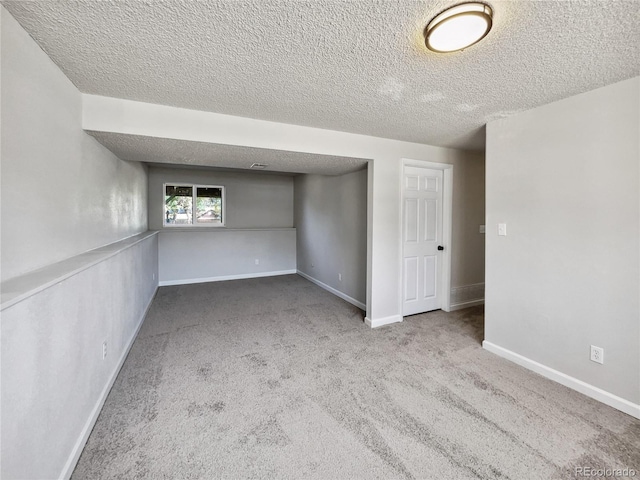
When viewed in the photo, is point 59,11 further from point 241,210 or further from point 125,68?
point 241,210

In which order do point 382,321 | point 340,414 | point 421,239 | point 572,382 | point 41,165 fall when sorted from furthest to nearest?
point 421,239
point 382,321
point 572,382
point 340,414
point 41,165

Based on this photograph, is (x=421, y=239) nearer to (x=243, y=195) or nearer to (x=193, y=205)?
(x=243, y=195)

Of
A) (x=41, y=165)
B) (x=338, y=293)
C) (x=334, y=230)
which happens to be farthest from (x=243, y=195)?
(x=41, y=165)

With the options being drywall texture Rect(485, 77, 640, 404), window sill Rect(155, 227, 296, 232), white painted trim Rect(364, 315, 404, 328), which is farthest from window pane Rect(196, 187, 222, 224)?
drywall texture Rect(485, 77, 640, 404)

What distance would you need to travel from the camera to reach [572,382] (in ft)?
6.99

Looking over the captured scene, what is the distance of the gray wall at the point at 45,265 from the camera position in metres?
1.05

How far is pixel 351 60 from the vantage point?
1578mm

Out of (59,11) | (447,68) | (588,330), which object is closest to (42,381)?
(59,11)

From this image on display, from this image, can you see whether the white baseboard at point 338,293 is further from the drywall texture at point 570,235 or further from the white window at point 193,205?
the white window at point 193,205

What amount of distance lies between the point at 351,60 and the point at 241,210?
4988 millimetres

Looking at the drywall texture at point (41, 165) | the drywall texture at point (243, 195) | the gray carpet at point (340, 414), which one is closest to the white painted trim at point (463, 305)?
the gray carpet at point (340, 414)

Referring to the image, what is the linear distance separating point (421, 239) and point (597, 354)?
1992 millimetres

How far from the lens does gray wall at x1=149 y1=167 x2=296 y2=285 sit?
5371 mm

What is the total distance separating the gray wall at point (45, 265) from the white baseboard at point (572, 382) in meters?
3.27
